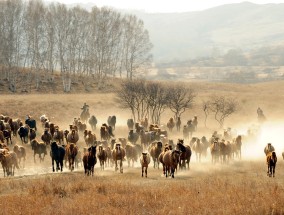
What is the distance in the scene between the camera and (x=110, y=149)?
36.6m

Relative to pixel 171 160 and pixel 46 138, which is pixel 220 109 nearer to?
pixel 46 138

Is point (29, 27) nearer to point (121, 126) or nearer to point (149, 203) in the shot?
point (121, 126)

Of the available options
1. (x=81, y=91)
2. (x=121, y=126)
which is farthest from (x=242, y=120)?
(x=81, y=91)

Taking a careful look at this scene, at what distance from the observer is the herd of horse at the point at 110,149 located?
89.7ft

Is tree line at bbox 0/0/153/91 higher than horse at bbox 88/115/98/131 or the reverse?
higher

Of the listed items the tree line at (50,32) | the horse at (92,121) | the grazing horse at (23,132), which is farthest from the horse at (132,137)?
the tree line at (50,32)

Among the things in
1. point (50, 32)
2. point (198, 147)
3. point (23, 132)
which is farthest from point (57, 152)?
point (50, 32)

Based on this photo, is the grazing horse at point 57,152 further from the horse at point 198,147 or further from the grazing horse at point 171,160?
the horse at point 198,147

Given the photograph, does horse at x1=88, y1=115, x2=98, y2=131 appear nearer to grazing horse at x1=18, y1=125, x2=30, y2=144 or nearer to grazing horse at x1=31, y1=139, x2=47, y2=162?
grazing horse at x1=18, y1=125, x2=30, y2=144

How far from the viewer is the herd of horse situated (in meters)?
27.3

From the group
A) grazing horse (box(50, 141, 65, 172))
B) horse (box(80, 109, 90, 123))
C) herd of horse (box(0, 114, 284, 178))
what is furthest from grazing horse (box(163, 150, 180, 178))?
horse (box(80, 109, 90, 123))

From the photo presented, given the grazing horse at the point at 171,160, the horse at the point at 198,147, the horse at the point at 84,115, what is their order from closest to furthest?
the grazing horse at the point at 171,160 < the horse at the point at 198,147 < the horse at the point at 84,115

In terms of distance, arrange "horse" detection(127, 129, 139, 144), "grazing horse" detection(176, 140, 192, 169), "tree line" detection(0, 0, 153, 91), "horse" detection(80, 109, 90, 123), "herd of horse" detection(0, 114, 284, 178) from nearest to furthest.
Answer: "herd of horse" detection(0, 114, 284, 178) < "grazing horse" detection(176, 140, 192, 169) < "horse" detection(127, 129, 139, 144) < "horse" detection(80, 109, 90, 123) < "tree line" detection(0, 0, 153, 91)

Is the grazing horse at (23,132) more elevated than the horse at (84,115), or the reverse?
the horse at (84,115)
